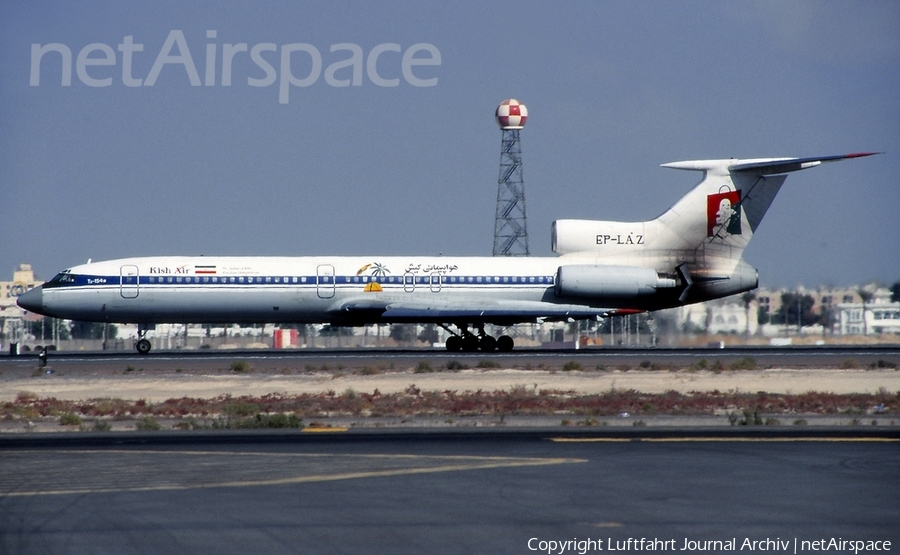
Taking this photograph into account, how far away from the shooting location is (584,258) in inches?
1767

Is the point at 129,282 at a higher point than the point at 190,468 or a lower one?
higher

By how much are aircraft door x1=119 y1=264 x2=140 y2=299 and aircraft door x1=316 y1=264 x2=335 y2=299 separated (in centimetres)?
692

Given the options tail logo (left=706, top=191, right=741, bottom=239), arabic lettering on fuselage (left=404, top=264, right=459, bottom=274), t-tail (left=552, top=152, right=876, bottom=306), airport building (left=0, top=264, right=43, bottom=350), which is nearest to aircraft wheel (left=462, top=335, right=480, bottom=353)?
arabic lettering on fuselage (left=404, top=264, right=459, bottom=274)

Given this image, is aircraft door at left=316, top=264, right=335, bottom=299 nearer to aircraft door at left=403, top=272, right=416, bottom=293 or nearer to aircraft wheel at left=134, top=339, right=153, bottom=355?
aircraft door at left=403, top=272, right=416, bottom=293

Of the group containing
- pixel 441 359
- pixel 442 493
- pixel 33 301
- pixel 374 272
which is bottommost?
pixel 442 493

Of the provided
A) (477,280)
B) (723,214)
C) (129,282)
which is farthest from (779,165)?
(129,282)

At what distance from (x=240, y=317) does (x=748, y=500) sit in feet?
111

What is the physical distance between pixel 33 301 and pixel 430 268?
616 inches

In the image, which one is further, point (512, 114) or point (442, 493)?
point (512, 114)

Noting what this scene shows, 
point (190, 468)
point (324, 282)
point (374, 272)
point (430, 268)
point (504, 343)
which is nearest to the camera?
point (190, 468)

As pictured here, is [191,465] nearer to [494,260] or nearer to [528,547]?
[528,547]

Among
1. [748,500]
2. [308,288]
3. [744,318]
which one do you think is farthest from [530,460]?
[744,318]

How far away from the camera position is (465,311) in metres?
42.7

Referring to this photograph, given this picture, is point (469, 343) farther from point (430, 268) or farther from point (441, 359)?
point (441, 359)
